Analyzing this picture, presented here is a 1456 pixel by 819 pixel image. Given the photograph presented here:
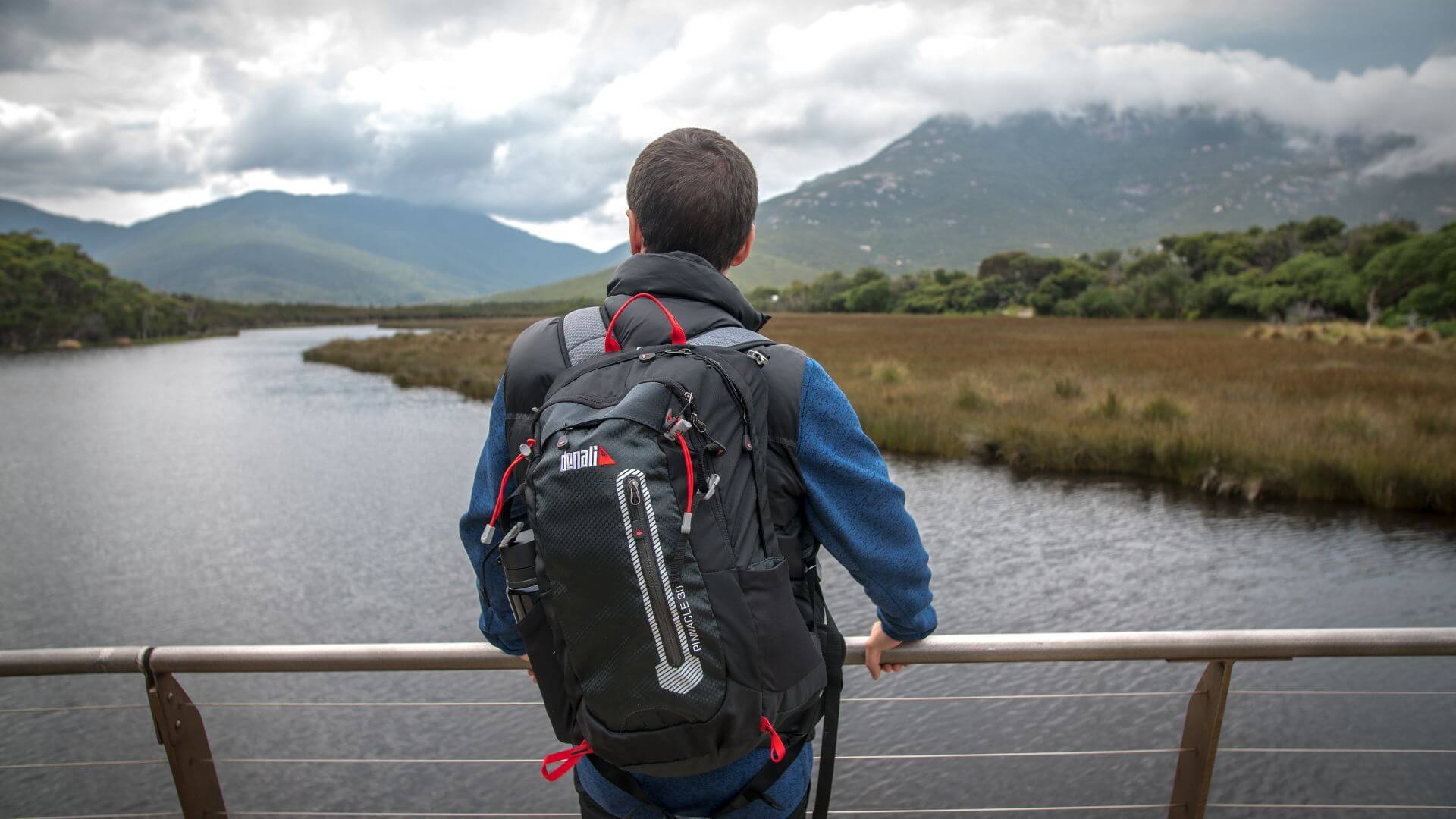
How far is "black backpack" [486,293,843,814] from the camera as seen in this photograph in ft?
3.75

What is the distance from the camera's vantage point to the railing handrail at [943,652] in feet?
5.57

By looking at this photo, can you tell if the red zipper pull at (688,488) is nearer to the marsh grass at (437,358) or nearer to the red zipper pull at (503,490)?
the red zipper pull at (503,490)

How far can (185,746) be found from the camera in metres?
2.05

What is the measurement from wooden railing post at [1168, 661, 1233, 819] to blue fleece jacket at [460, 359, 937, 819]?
0.89 metres

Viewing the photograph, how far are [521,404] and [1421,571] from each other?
30.1ft

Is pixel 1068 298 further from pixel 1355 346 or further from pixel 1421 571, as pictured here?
pixel 1421 571

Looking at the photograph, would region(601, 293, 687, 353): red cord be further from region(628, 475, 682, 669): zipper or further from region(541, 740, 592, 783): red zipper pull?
region(541, 740, 592, 783): red zipper pull

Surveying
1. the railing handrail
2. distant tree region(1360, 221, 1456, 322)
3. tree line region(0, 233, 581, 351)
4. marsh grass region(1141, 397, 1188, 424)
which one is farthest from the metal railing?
tree line region(0, 233, 581, 351)

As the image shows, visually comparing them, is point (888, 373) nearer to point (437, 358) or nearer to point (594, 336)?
point (594, 336)

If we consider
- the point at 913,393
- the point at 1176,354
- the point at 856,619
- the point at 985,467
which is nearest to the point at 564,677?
the point at 856,619

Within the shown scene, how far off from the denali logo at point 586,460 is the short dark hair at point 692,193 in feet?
1.25

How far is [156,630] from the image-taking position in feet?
25.2

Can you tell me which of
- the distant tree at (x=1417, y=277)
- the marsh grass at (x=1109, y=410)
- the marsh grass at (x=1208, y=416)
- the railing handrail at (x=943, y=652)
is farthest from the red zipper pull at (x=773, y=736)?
the distant tree at (x=1417, y=277)

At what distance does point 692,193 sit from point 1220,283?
5484 cm
